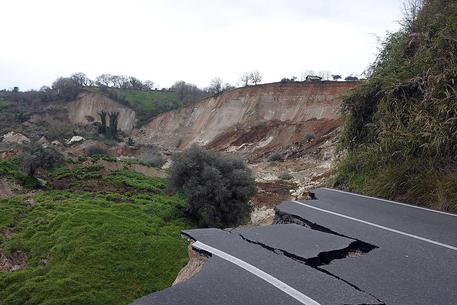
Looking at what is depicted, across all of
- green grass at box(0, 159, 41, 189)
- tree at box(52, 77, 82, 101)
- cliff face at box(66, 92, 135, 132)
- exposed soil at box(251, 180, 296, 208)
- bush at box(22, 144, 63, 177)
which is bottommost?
exposed soil at box(251, 180, 296, 208)

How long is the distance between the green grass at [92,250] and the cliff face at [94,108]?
6251 centimetres

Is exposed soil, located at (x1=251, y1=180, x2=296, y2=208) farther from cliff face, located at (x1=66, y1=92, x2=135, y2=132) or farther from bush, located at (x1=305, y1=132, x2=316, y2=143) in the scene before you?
cliff face, located at (x1=66, y1=92, x2=135, y2=132)

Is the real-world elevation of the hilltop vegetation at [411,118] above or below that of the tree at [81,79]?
below

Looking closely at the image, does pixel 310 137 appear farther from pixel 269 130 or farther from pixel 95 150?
pixel 95 150

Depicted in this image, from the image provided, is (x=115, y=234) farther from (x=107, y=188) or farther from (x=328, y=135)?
(x=328, y=135)

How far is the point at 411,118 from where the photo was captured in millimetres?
8789

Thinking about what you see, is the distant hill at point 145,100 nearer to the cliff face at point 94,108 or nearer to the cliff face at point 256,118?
the cliff face at point 94,108

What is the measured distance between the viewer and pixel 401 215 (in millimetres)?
6746

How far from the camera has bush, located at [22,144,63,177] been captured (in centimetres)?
2388

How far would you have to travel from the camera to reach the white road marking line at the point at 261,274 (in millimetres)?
3662

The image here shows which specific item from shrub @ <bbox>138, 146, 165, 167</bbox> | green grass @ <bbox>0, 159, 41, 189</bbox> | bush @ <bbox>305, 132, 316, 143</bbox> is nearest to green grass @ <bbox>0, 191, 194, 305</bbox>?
green grass @ <bbox>0, 159, 41, 189</bbox>

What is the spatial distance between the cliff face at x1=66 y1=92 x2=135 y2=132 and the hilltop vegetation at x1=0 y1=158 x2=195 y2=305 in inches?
2365

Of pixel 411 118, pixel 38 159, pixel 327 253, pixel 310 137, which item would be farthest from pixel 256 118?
pixel 327 253

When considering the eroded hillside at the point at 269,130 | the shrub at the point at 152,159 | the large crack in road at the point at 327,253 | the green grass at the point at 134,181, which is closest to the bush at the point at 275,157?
Answer: the eroded hillside at the point at 269,130
